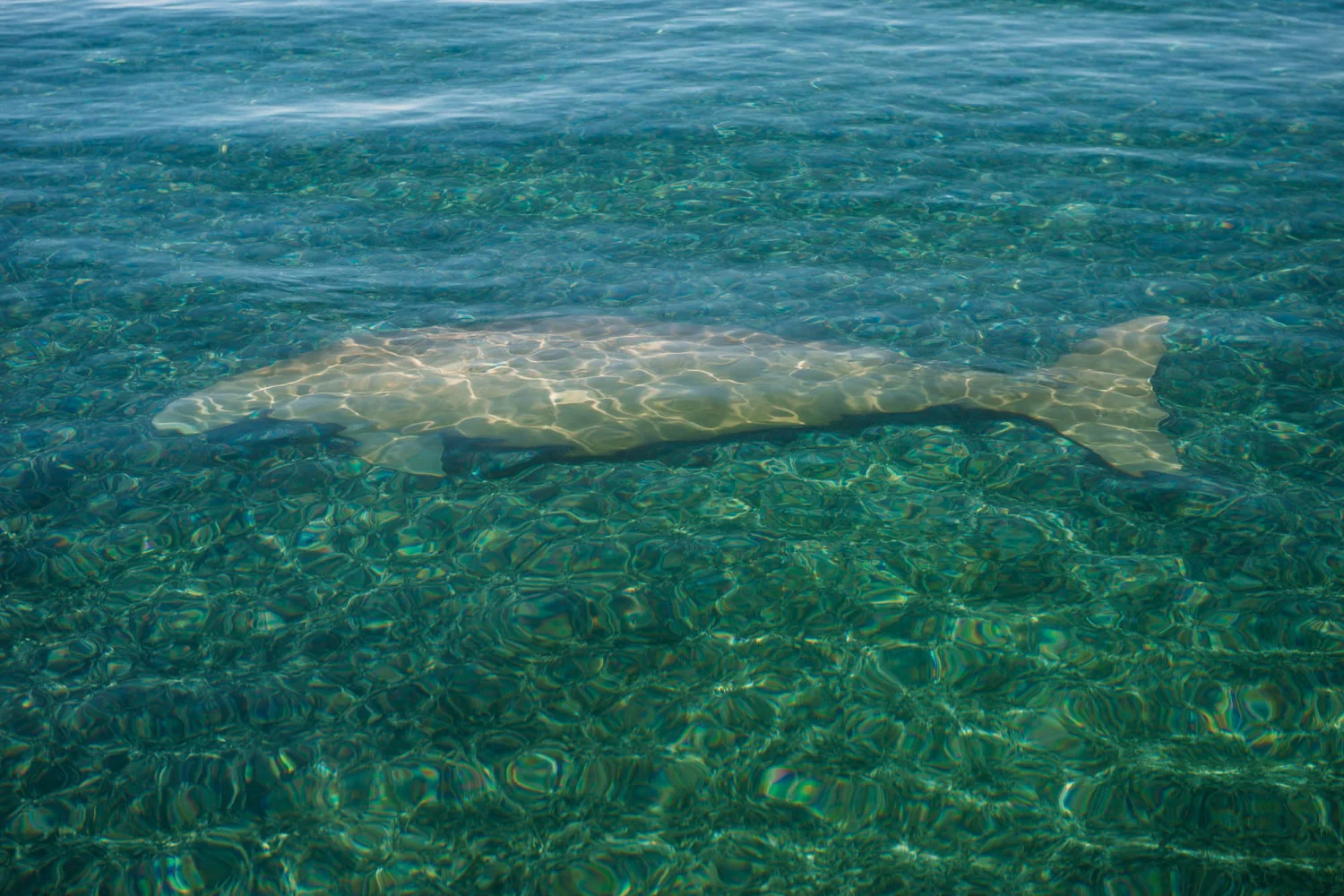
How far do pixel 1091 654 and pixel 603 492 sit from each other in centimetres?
340

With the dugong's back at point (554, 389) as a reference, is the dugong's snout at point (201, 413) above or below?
below

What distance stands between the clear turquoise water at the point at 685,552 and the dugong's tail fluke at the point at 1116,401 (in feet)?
0.80

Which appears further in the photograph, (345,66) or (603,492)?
(345,66)

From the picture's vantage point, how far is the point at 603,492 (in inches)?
283

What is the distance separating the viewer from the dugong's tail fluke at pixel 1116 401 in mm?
7430

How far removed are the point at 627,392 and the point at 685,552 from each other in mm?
1691

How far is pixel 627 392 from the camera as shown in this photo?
309 inches

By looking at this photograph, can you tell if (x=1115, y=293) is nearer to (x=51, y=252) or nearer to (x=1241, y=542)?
(x=1241, y=542)

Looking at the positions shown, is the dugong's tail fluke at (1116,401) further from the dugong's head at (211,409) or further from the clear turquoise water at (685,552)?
the dugong's head at (211,409)

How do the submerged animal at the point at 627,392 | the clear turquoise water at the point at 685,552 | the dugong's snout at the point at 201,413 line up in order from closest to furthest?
the clear turquoise water at the point at 685,552, the submerged animal at the point at 627,392, the dugong's snout at the point at 201,413

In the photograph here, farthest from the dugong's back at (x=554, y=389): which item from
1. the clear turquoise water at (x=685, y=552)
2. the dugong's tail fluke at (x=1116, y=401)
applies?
the dugong's tail fluke at (x=1116, y=401)

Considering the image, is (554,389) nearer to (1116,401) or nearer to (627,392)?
(627,392)

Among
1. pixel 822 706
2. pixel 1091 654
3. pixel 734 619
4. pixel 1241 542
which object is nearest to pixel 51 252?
pixel 734 619

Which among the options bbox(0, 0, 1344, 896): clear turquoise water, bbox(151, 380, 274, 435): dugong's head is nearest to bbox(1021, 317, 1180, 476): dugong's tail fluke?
bbox(0, 0, 1344, 896): clear turquoise water
